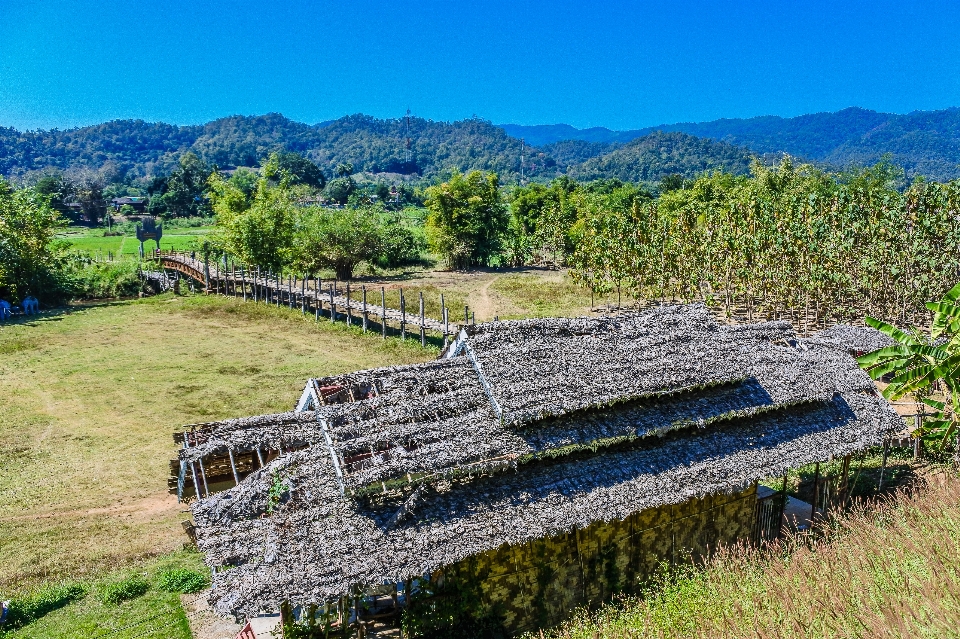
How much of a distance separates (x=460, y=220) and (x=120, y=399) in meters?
34.2

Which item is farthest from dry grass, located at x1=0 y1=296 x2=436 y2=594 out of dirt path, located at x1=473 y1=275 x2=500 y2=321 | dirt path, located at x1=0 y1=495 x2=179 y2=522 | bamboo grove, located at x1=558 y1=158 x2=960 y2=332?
bamboo grove, located at x1=558 y1=158 x2=960 y2=332

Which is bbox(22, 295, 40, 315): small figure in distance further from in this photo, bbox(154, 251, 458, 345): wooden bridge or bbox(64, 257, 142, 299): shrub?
bbox(154, 251, 458, 345): wooden bridge

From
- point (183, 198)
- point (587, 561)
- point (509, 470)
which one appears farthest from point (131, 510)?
point (183, 198)

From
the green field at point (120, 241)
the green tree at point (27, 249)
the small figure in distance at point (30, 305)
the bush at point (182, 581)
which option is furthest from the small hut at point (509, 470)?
the green field at point (120, 241)

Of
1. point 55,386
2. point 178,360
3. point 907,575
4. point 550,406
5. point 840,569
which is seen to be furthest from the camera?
point 178,360

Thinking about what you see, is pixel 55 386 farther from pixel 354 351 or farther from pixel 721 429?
pixel 721 429

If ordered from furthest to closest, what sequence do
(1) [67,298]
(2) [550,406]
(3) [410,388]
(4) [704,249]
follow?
(1) [67,298]
(4) [704,249]
(3) [410,388]
(2) [550,406]

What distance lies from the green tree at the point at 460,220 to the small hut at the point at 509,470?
4043 centimetres

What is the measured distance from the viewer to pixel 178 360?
3038cm

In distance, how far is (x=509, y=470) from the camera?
11828 millimetres

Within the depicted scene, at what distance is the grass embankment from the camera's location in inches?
619

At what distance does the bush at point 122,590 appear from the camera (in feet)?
42.0

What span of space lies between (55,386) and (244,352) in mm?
7708

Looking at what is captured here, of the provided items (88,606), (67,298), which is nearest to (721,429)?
(88,606)
